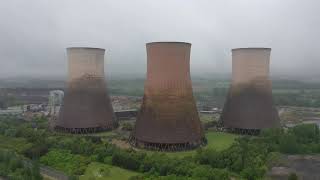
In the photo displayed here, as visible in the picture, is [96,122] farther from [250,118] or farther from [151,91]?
[250,118]

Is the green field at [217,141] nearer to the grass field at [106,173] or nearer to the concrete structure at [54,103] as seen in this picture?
the grass field at [106,173]

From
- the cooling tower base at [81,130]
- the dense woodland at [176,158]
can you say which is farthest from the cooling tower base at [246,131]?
the cooling tower base at [81,130]

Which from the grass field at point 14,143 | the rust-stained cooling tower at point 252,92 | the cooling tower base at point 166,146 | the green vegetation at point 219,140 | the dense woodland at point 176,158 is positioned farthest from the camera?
the rust-stained cooling tower at point 252,92

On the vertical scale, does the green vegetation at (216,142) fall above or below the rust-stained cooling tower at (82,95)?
below

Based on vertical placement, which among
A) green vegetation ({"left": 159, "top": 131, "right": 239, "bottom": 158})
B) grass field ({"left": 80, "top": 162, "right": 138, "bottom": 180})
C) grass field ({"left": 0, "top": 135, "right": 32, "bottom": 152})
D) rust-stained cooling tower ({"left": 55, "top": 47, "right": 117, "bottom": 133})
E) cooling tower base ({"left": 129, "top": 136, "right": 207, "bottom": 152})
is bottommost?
grass field ({"left": 80, "top": 162, "right": 138, "bottom": 180})

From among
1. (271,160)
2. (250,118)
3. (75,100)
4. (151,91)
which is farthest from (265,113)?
(75,100)

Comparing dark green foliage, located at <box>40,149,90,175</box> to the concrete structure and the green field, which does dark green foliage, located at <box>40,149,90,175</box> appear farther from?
the concrete structure

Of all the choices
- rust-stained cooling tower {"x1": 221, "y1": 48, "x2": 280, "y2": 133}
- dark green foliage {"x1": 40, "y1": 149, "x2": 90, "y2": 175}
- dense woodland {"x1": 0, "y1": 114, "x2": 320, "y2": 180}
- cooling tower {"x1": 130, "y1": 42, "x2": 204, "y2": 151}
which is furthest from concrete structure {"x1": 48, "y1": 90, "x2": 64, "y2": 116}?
rust-stained cooling tower {"x1": 221, "y1": 48, "x2": 280, "y2": 133}
